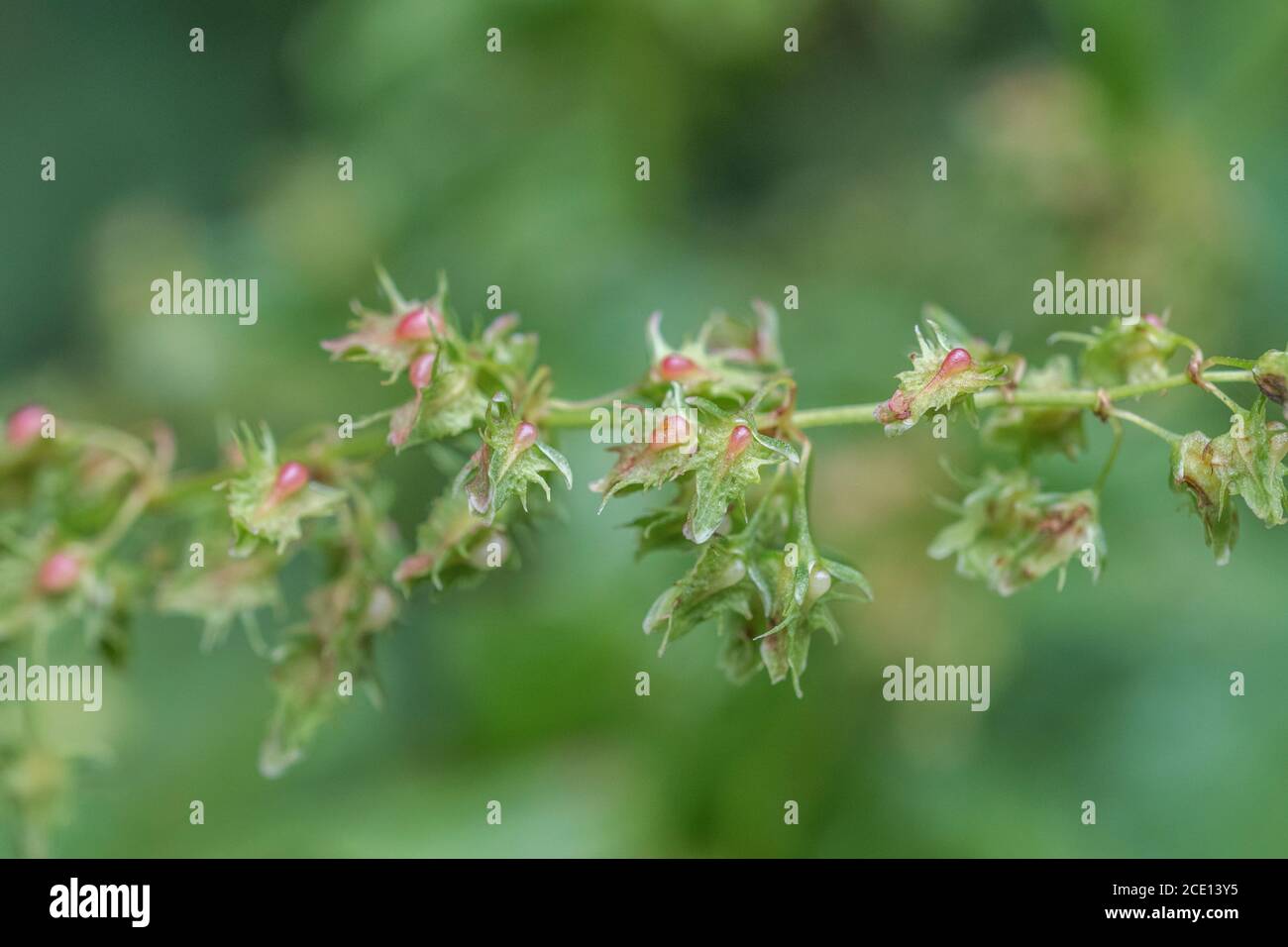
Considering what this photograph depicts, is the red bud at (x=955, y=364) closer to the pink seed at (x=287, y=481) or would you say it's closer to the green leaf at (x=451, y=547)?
the green leaf at (x=451, y=547)

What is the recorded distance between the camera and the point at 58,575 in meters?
2.28

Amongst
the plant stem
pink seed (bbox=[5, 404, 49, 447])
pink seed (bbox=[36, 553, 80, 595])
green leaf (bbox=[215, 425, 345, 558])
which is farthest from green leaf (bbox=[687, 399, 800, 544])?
pink seed (bbox=[5, 404, 49, 447])

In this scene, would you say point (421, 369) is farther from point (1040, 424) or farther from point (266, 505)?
point (1040, 424)

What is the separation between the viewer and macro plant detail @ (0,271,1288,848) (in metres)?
1.78

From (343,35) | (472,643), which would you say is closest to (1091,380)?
(472,643)

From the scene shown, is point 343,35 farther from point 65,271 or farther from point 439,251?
point 65,271

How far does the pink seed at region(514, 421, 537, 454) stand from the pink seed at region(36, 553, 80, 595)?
38.0 inches

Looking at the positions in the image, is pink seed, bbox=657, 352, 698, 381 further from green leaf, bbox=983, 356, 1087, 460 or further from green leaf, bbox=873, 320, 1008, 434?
green leaf, bbox=983, 356, 1087, 460

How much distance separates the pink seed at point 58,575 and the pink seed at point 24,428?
0.25 metres

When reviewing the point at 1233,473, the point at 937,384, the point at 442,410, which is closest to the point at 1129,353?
the point at 1233,473

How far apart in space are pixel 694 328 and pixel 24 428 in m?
2.42

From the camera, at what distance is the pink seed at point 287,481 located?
2.07 m

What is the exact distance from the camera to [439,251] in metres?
4.72

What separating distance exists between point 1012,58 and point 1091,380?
3200mm
